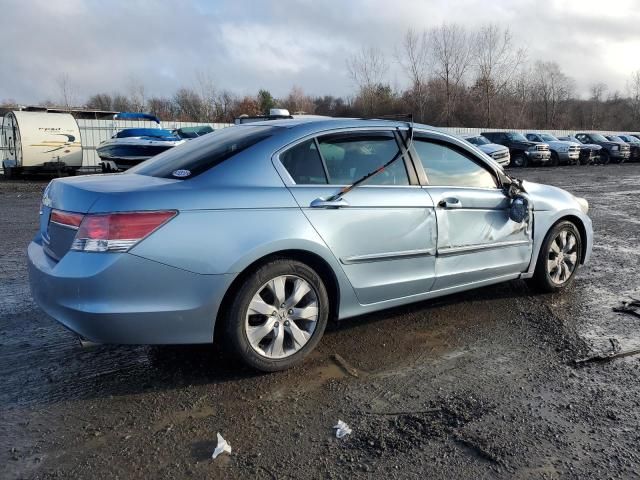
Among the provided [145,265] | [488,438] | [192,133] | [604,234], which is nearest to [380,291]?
[488,438]

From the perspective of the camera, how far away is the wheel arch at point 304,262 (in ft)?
10.5

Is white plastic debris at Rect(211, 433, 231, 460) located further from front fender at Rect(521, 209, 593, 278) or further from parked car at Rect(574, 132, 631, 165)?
parked car at Rect(574, 132, 631, 165)

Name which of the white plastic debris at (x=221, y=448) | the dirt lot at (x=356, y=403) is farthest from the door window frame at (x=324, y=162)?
the white plastic debris at (x=221, y=448)

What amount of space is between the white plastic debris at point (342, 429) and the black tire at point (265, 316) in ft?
2.23

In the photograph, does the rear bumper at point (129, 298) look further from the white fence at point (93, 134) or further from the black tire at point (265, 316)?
the white fence at point (93, 134)

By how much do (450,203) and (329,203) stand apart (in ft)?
Result: 3.67

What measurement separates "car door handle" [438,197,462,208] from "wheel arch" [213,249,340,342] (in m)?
Result: 1.07

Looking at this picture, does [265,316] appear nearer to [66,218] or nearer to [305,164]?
[305,164]

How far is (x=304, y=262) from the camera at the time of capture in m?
3.44

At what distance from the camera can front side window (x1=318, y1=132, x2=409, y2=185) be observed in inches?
145

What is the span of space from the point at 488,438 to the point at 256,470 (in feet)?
3.82

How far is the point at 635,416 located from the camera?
296 cm

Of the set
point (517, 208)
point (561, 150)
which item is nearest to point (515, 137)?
point (561, 150)

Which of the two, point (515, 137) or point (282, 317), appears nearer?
point (282, 317)
